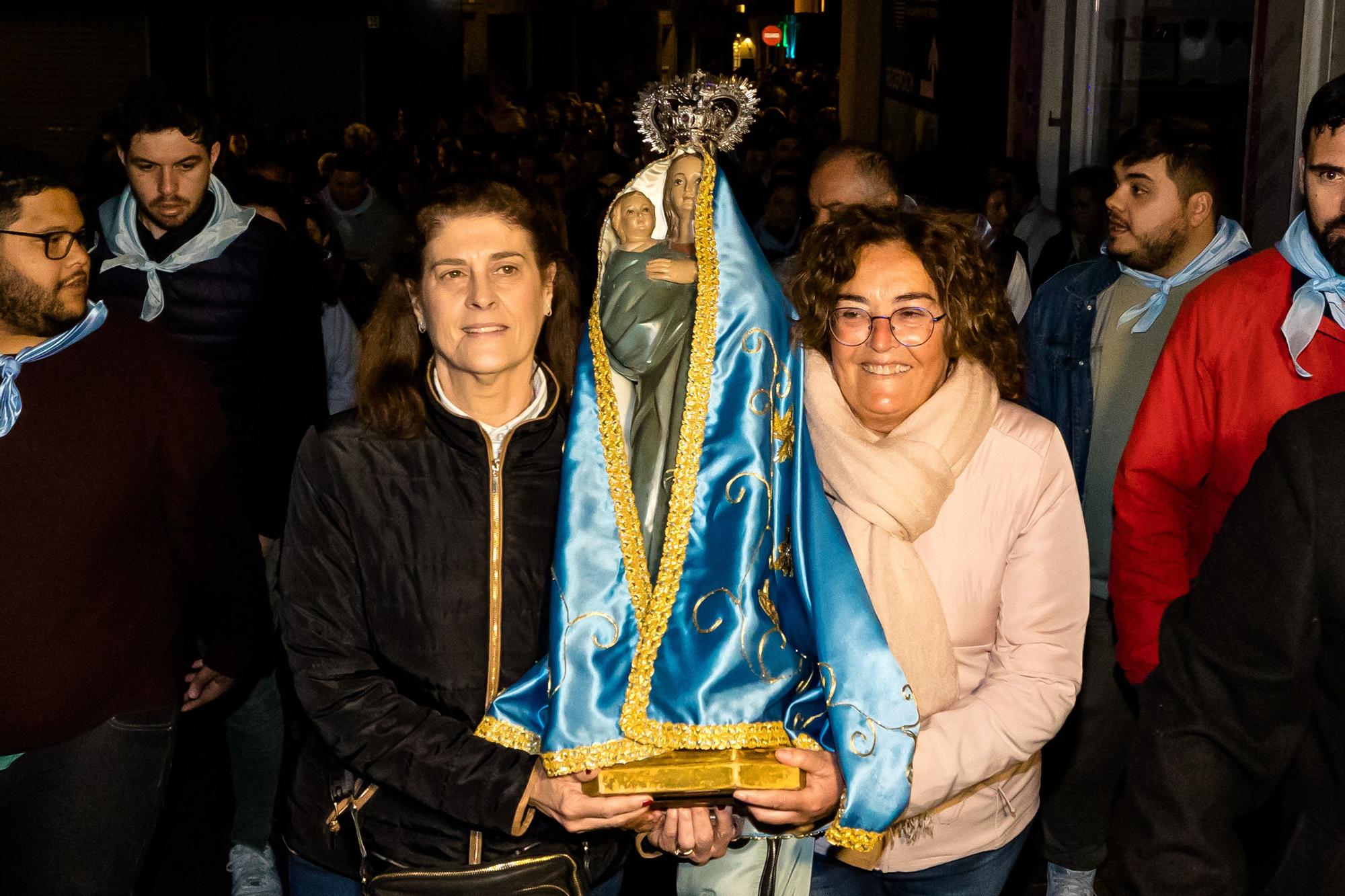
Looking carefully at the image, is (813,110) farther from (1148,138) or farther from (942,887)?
(942,887)

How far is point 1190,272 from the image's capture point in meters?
4.28

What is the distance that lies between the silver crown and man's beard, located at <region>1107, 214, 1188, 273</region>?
5.91ft

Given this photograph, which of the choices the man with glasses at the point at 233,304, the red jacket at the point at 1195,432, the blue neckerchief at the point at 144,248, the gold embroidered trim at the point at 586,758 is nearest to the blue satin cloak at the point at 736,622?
the gold embroidered trim at the point at 586,758

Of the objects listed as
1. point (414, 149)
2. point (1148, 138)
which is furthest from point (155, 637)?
point (414, 149)

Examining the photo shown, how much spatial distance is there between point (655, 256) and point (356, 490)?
68 cm

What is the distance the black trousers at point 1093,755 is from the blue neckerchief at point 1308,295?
1.18 metres

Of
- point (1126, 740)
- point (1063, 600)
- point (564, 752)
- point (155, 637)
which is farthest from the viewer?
point (1126, 740)

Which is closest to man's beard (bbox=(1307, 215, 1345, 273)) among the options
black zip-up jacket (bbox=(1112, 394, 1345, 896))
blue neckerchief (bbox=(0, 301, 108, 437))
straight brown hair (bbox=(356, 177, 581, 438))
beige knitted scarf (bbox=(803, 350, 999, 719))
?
beige knitted scarf (bbox=(803, 350, 999, 719))

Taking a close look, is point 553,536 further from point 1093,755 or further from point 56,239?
point 1093,755

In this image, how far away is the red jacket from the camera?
329 cm

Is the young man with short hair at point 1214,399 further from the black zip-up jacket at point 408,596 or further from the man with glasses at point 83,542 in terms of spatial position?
the man with glasses at point 83,542

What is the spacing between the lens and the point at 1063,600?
8.93 ft

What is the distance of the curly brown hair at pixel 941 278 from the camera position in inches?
109

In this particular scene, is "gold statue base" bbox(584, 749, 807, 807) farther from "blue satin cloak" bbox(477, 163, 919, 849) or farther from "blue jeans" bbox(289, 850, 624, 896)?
"blue jeans" bbox(289, 850, 624, 896)
